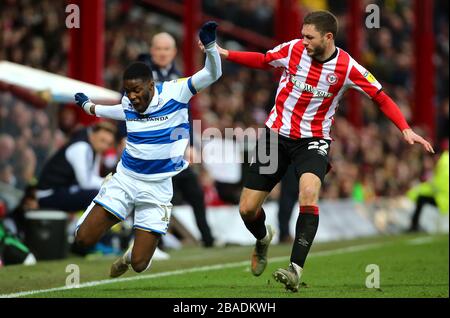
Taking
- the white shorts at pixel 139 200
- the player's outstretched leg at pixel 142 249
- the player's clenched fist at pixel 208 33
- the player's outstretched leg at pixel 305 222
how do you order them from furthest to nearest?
the player's outstretched leg at pixel 142 249 < the white shorts at pixel 139 200 < the player's outstretched leg at pixel 305 222 < the player's clenched fist at pixel 208 33

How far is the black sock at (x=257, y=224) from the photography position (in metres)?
9.38

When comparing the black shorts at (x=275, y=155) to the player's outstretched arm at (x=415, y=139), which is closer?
the player's outstretched arm at (x=415, y=139)

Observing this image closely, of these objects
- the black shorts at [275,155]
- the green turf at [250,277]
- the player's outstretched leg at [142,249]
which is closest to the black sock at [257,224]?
the black shorts at [275,155]

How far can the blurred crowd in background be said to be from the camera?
1533cm

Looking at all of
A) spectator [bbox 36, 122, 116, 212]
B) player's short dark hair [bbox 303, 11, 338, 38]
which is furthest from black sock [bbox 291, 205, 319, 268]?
spectator [bbox 36, 122, 116, 212]

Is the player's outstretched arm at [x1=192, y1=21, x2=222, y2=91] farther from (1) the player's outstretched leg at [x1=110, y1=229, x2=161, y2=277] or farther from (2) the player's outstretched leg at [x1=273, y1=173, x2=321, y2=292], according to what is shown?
(1) the player's outstretched leg at [x1=110, y1=229, x2=161, y2=277]

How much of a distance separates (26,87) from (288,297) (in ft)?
23.1

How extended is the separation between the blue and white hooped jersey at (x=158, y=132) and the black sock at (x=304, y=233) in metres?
1.15

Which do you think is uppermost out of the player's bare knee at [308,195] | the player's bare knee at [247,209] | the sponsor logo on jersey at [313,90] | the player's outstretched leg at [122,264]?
the sponsor logo on jersey at [313,90]

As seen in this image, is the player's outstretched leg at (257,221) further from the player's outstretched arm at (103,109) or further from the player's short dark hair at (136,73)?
the player's short dark hair at (136,73)

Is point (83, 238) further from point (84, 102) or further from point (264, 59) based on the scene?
point (264, 59)

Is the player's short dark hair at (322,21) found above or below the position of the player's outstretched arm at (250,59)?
above

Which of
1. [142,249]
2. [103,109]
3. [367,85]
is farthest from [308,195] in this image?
[103,109]
